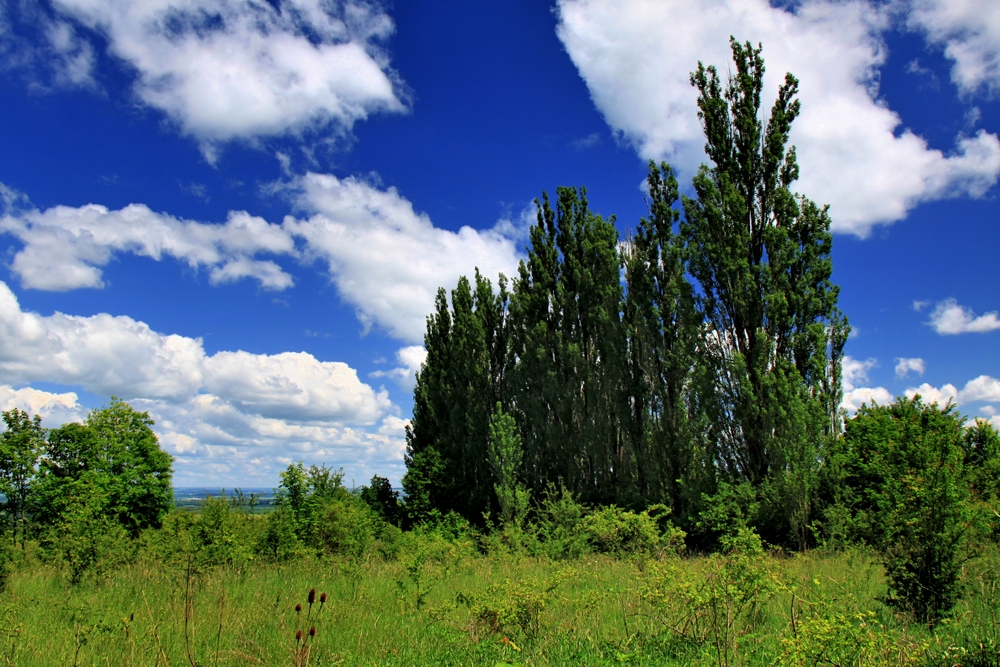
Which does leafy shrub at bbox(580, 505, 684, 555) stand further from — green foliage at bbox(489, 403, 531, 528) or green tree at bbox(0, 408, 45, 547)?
green tree at bbox(0, 408, 45, 547)

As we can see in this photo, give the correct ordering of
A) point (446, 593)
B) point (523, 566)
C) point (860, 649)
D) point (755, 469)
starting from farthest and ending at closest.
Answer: point (755, 469) < point (523, 566) < point (446, 593) < point (860, 649)

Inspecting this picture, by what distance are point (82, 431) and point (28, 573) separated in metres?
8.51

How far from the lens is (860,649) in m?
3.82

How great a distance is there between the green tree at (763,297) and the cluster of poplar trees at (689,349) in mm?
41

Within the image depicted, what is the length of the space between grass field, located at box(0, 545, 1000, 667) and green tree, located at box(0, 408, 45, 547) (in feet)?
30.1

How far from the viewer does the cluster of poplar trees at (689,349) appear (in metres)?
14.7

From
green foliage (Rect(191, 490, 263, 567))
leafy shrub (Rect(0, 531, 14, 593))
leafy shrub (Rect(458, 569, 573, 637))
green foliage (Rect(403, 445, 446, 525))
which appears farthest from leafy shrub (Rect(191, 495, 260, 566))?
green foliage (Rect(403, 445, 446, 525))

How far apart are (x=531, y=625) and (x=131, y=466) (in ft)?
58.1

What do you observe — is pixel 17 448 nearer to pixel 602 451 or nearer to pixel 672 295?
pixel 602 451

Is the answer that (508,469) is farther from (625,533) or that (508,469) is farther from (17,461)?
(17,461)

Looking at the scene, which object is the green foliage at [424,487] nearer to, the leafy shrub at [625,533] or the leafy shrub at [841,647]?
the leafy shrub at [625,533]

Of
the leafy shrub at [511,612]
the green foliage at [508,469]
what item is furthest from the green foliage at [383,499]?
the leafy shrub at [511,612]

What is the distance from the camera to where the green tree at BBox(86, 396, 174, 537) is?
17844mm

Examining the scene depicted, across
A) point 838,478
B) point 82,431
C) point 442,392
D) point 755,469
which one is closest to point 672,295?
point 755,469
